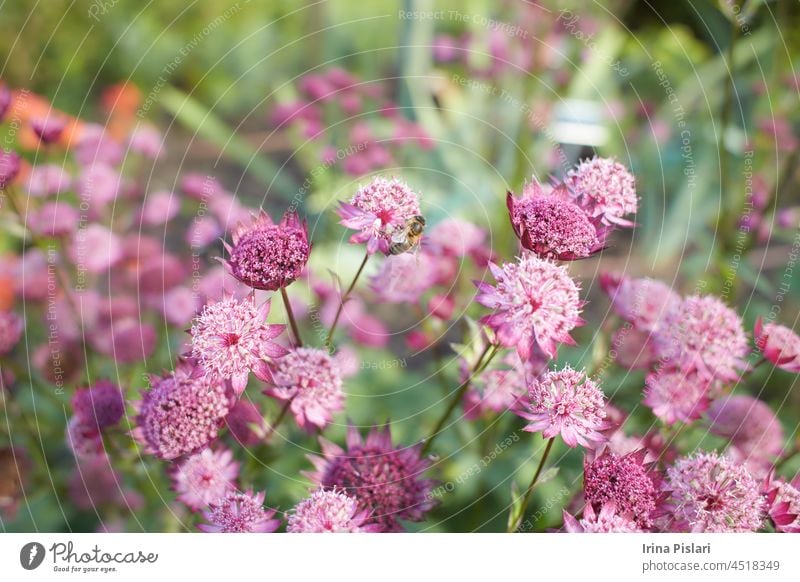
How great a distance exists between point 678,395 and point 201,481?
1.23ft

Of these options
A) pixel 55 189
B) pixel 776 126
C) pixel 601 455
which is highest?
pixel 776 126

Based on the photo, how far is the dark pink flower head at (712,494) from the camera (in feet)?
1.59

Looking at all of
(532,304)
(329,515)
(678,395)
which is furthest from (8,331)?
(678,395)

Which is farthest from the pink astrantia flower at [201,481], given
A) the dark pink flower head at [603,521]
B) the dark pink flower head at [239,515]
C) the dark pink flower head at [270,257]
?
the dark pink flower head at [603,521]

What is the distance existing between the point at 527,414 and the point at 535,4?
1009 mm

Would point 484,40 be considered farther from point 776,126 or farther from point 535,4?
point 776,126

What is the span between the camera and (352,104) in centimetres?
110

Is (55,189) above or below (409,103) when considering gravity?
below

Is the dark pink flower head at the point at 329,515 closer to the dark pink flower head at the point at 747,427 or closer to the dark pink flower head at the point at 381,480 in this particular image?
the dark pink flower head at the point at 381,480

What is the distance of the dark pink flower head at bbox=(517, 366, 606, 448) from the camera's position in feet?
1.48

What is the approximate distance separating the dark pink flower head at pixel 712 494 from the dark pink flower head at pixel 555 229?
0.18 metres
